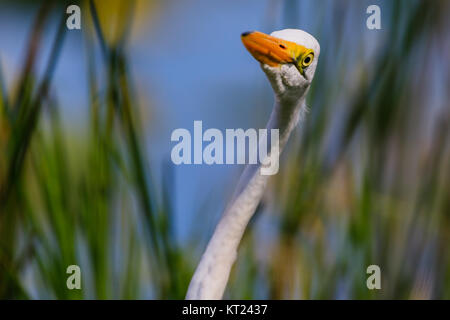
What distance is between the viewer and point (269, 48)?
655mm

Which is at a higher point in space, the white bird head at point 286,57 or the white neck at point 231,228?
the white bird head at point 286,57

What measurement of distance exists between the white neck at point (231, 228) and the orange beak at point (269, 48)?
0.06 metres

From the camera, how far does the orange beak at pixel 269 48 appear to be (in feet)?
2.13

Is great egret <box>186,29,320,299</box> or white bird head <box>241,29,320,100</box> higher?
white bird head <box>241,29,320,100</box>

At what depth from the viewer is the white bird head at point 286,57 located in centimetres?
65

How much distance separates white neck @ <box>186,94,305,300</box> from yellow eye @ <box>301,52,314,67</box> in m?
0.05

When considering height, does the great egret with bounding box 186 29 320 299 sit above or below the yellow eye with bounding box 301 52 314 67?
below

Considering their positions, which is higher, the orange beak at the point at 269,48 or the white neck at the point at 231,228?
the orange beak at the point at 269,48

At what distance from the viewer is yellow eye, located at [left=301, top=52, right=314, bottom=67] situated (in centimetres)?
69

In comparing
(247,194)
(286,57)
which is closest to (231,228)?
(247,194)

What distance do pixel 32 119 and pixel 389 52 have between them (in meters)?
0.54

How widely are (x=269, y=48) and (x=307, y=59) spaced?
0.07 meters

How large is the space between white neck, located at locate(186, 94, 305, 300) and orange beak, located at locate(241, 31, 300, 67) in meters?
0.06
